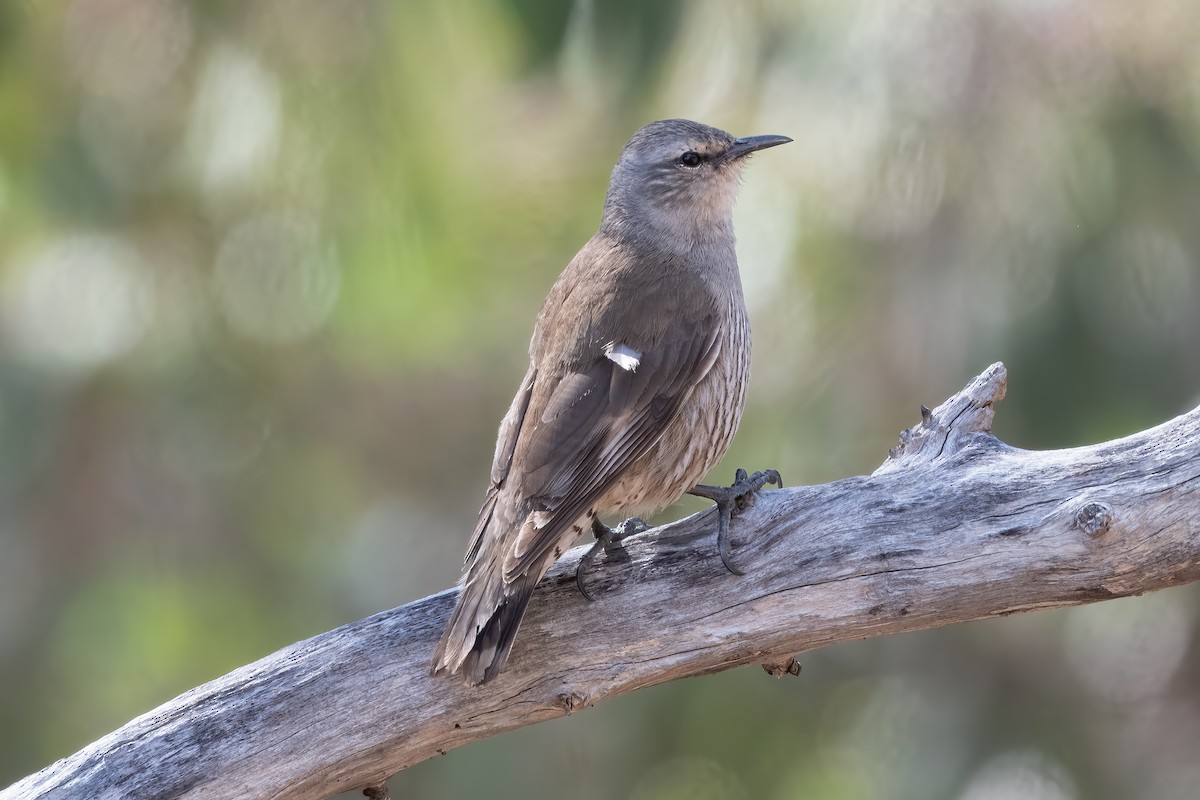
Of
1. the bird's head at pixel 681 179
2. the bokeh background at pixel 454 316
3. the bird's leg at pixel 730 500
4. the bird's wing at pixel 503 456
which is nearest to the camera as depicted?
the bird's leg at pixel 730 500

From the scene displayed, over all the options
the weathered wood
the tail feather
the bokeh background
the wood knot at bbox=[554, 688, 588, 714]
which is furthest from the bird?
the bokeh background

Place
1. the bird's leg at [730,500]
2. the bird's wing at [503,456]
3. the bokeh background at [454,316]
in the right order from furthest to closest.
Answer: the bokeh background at [454,316], the bird's wing at [503,456], the bird's leg at [730,500]

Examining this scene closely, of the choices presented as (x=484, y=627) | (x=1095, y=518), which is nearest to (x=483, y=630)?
(x=484, y=627)

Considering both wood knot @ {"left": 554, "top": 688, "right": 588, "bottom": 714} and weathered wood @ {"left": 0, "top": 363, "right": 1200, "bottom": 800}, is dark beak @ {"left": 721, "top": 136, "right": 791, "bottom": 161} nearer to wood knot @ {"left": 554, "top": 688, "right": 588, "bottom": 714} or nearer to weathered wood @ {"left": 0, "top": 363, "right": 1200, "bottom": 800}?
weathered wood @ {"left": 0, "top": 363, "right": 1200, "bottom": 800}

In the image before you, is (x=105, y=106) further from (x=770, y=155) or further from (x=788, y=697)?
(x=788, y=697)

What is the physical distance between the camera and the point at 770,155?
598 centimetres

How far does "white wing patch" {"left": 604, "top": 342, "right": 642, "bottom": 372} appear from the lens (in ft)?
10.9

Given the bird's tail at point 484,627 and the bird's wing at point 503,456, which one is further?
Result: the bird's wing at point 503,456

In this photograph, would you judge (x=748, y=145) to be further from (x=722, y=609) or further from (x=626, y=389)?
(x=722, y=609)

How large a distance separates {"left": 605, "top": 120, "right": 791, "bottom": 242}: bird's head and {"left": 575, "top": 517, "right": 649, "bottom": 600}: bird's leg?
0.82 meters

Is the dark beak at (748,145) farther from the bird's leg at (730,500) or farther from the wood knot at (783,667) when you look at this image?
the wood knot at (783,667)

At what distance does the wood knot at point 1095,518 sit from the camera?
287cm

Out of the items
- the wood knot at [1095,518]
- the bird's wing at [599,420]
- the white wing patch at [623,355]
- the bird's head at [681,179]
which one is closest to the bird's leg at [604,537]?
the bird's wing at [599,420]

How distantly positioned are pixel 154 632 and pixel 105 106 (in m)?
2.43
